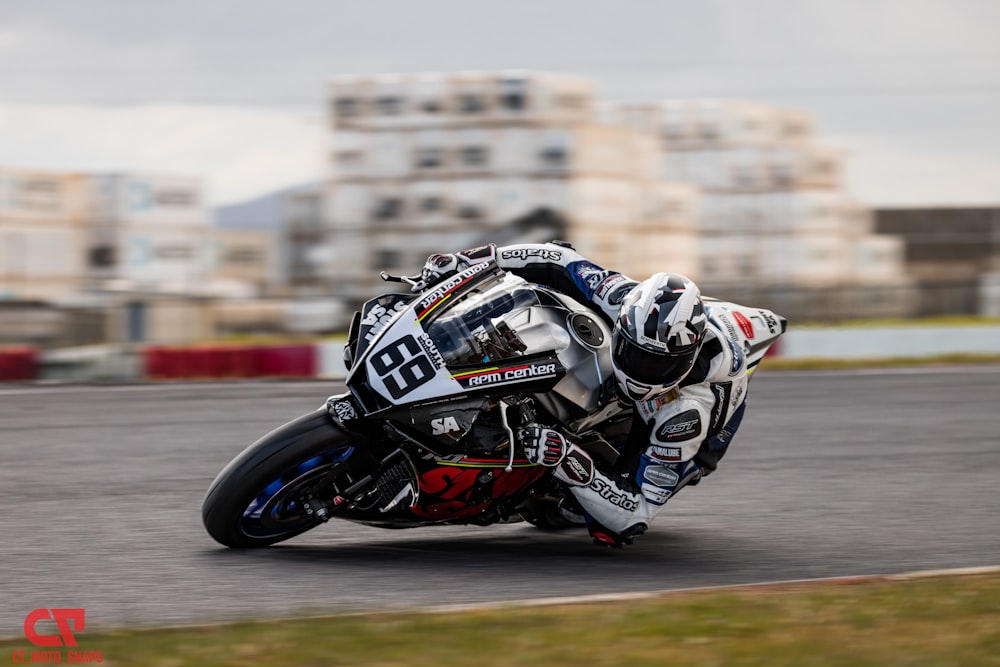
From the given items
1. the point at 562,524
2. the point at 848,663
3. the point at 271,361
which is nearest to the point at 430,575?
the point at 562,524

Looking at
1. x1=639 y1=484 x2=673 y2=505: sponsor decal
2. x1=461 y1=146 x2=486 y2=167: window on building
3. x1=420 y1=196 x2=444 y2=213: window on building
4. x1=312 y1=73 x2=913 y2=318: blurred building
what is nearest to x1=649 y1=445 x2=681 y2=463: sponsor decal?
x1=639 y1=484 x2=673 y2=505: sponsor decal

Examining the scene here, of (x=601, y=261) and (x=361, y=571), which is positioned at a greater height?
(x=601, y=261)

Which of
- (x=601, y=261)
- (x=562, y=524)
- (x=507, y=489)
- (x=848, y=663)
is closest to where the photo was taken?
(x=848, y=663)

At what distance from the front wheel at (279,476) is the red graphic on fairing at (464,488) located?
39 centimetres

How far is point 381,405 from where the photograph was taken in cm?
570

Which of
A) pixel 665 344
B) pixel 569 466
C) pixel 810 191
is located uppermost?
pixel 810 191

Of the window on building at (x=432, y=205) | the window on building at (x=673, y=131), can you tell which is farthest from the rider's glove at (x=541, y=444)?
the window on building at (x=673, y=131)

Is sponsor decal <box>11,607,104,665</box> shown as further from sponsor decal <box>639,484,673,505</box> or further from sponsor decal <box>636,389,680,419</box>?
sponsor decal <box>636,389,680,419</box>

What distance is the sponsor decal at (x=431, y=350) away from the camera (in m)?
5.71

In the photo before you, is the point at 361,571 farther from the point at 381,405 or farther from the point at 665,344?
the point at 665,344

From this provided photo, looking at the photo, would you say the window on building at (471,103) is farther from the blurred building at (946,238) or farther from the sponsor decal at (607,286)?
the sponsor decal at (607,286)

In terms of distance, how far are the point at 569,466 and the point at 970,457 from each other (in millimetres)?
4913

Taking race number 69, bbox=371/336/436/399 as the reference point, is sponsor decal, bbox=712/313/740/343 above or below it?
above

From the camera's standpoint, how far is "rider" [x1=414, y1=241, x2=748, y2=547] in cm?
579
